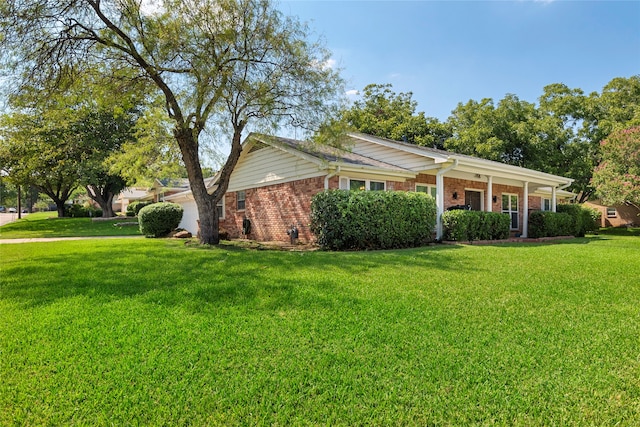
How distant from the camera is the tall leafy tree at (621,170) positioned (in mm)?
18297

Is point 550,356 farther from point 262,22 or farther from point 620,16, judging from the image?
point 620,16

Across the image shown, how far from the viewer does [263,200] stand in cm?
1501

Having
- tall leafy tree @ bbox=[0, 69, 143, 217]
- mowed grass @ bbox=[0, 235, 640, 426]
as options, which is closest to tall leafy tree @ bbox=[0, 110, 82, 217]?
tall leafy tree @ bbox=[0, 69, 143, 217]

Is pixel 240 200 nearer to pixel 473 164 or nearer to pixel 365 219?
pixel 365 219

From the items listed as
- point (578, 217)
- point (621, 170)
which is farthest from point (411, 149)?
point (621, 170)

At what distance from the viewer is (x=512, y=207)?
18.5 meters

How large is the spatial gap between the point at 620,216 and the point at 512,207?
1925 centimetres

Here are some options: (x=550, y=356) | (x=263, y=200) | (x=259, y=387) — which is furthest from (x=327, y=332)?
(x=263, y=200)

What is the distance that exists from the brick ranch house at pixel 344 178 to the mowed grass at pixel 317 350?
6822mm

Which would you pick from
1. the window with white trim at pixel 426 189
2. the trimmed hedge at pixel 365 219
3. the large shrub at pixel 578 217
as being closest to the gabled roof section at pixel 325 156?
the window with white trim at pixel 426 189

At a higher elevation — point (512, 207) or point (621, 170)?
point (621, 170)

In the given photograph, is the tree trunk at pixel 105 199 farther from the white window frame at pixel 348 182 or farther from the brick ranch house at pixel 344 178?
the white window frame at pixel 348 182

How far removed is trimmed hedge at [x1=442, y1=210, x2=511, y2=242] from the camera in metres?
12.4

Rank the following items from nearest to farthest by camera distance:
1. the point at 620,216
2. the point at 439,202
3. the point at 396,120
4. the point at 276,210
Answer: the point at 439,202, the point at 276,210, the point at 396,120, the point at 620,216
